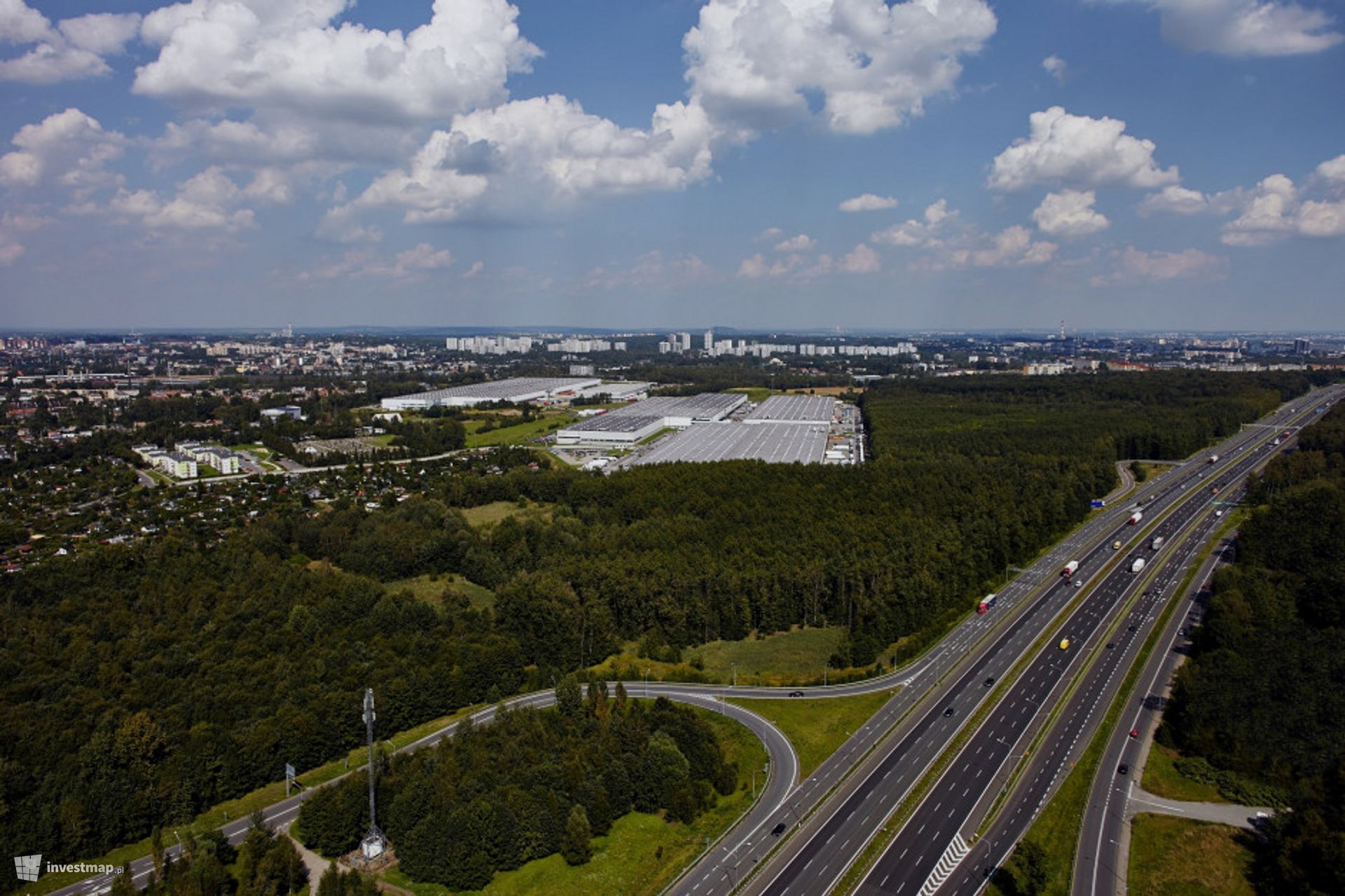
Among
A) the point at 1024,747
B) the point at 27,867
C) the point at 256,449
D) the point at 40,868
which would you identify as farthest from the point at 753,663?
the point at 256,449

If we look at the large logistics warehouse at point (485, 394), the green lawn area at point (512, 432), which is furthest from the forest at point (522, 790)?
the large logistics warehouse at point (485, 394)

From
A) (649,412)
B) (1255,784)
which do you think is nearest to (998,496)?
(1255,784)

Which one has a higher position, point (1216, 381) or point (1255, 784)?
point (1216, 381)

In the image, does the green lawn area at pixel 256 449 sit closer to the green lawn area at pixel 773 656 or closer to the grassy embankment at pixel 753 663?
the grassy embankment at pixel 753 663

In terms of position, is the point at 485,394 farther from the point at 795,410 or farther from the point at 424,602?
the point at 424,602

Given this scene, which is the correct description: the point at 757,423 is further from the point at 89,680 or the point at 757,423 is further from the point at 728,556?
the point at 89,680

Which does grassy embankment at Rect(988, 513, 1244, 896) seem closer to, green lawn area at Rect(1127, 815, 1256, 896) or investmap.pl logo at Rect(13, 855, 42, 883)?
green lawn area at Rect(1127, 815, 1256, 896)

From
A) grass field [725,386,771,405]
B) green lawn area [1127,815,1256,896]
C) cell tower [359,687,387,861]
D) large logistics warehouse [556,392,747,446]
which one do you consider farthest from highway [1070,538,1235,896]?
grass field [725,386,771,405]
